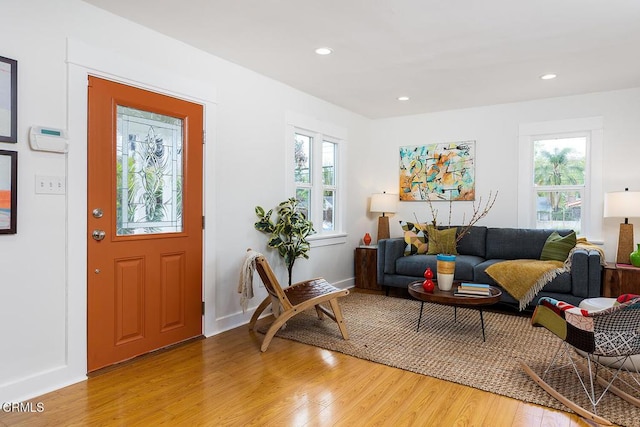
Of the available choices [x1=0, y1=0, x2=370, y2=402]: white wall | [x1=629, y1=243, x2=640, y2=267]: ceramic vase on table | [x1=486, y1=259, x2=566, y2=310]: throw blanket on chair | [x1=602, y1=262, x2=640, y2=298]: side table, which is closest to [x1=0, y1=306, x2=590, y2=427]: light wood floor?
[x1=0, y1=0, x2=370, y2=402]: white wall

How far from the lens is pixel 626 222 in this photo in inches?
168

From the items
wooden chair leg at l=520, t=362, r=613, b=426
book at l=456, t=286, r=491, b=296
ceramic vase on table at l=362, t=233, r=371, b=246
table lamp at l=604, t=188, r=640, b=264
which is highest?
table lamp at l=604, t=188, r=640, b=264

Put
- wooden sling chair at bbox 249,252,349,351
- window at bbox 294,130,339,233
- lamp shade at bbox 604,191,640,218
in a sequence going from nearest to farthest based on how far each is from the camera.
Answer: wooden sling chair at bbox 249,252,349,351
lamp shade at bbox 604,191,640,218
window at bbox 294,130,339,233

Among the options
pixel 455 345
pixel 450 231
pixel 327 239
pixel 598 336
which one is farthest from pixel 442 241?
pixel 598 336

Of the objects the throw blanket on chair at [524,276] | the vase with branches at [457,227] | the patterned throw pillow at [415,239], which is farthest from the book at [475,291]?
the patterned throw pillow at [415,239]

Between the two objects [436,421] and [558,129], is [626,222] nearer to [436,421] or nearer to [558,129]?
[558,129]

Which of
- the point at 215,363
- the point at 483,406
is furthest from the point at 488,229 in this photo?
the point at 215,363

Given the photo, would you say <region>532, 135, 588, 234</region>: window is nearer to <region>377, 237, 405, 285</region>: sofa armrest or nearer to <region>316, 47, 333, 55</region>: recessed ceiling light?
<region>377, 237, 405, 285</region>: sofa armrest

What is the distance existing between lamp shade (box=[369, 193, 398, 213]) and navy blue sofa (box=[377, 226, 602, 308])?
0.69 meters

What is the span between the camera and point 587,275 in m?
3.71

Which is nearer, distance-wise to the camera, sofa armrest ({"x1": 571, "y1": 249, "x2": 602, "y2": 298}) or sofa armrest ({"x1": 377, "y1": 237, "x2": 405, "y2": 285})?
sofa armrest ({"x1": 571, "y1": 249, "x2": 602, "y2": 298})

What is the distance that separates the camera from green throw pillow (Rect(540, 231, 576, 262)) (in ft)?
13.6

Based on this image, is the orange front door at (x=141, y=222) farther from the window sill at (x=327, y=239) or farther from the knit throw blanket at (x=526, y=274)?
the knit throw blanket at (x=526, y=274)

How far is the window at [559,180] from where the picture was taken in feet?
15.4
